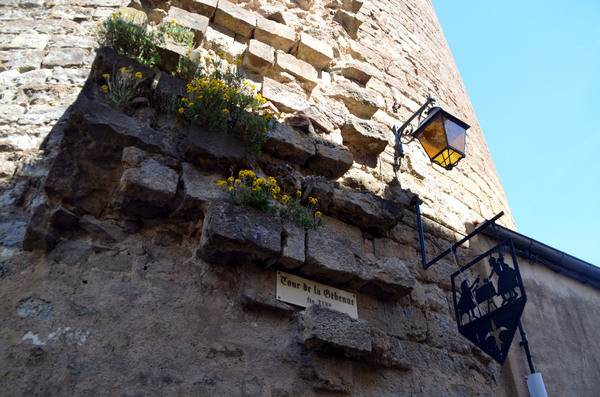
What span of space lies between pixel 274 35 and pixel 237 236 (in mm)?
2364

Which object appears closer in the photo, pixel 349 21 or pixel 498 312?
pixel 498 312

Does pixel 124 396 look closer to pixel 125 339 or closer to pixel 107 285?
pixel 125 339

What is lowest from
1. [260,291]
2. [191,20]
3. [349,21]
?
[260,291]

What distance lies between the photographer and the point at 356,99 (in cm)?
430

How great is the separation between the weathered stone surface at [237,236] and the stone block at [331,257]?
25 cm

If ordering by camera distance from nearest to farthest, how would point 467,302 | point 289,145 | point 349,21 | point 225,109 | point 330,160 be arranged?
1. point 225,109
2. point 467,302
3. point 289,145
4. point 330,160
5. point 349,21

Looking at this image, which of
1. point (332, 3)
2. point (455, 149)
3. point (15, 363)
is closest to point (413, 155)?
point (455, 149)

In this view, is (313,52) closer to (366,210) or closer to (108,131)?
(366,210)

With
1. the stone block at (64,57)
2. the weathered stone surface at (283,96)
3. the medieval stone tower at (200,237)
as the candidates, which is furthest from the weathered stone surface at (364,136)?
the stone block at (64,57)

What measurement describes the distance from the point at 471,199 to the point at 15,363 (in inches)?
163

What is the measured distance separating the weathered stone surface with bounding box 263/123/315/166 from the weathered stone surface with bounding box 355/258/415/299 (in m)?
0.89

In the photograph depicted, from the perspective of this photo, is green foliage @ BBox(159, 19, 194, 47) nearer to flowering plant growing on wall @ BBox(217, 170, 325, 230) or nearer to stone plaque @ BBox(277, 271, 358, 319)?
flowering plant growing on wall @ BBox(217, 170, 325, 230)

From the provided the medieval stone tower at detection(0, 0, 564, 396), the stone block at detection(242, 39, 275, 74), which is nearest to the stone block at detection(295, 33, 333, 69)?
the medieval stone tower at detection(0, 0, 564, 396)

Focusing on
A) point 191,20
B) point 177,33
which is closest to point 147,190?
point 177,33
